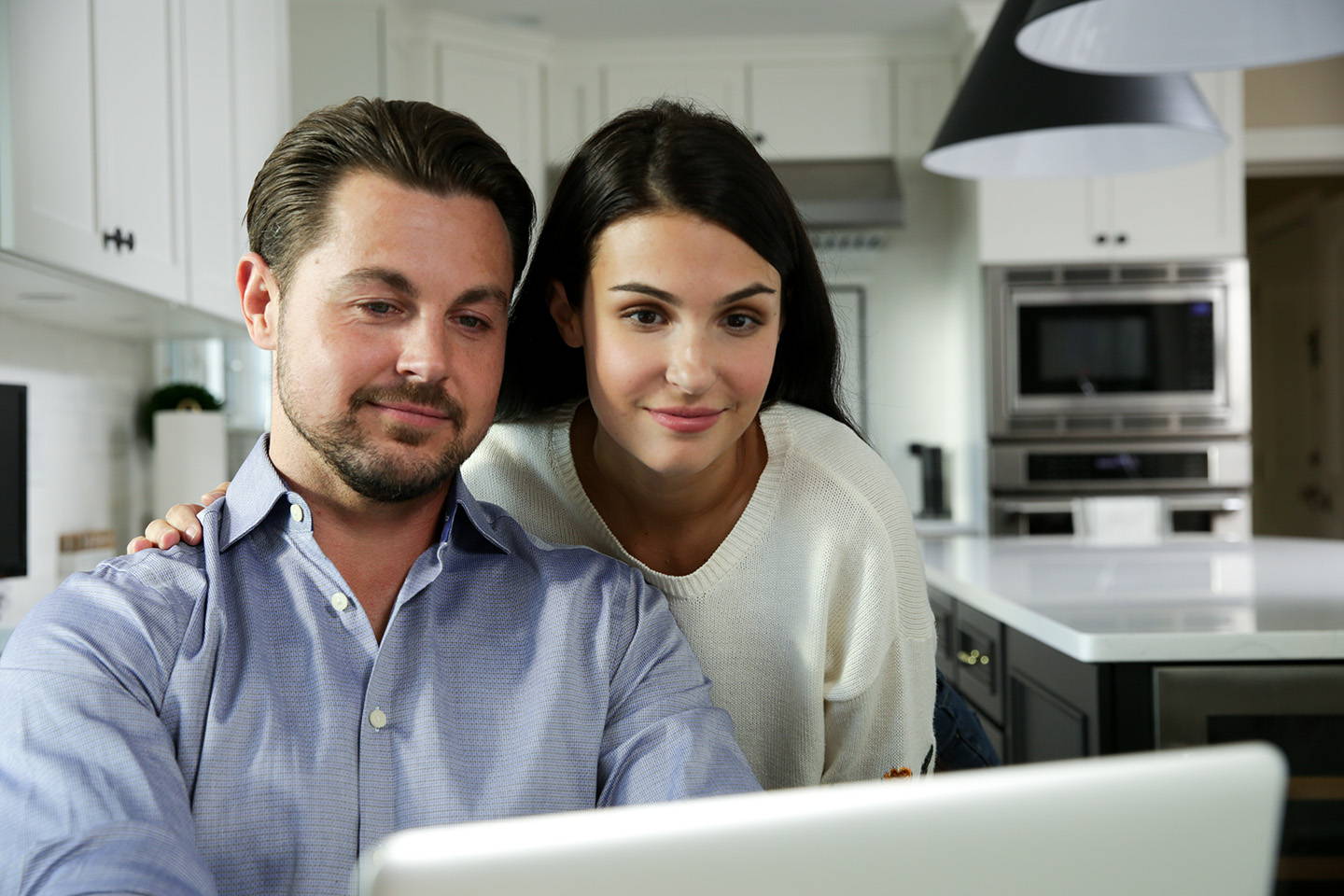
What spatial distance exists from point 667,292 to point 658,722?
449 mm

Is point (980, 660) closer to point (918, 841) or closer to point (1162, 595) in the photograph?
point (1162, 595)

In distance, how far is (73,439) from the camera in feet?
9.14

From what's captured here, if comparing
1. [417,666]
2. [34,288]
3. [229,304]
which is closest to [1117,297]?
[229,304]

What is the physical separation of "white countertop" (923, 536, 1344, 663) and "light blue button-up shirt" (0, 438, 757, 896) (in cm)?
84

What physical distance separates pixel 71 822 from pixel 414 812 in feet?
0.99

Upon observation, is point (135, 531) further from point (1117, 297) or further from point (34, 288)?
point (1117, 297)

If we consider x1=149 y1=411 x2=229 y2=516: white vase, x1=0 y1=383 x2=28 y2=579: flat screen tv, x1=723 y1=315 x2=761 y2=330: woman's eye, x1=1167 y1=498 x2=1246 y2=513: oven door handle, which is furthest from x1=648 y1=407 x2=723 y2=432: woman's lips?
x1=1167 y1=498 x2=1246 y2=513: oven door handle

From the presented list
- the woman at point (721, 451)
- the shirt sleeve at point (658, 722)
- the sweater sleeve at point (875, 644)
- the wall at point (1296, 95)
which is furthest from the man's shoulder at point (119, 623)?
the wall at point (1296, 95)

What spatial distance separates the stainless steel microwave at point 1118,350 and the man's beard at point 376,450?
3759 mm

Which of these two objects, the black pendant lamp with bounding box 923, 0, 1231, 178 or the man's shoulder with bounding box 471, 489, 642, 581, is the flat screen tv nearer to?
the man's shoulder with bounding box 471, 489, 642, 581

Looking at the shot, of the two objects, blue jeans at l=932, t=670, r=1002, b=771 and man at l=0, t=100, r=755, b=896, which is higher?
man at l=0, t=100, r=755, b=896

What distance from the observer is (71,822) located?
0.83 metres

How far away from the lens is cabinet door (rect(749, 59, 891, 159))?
16.5 feet

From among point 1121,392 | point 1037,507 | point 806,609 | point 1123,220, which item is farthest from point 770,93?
point 806,609
